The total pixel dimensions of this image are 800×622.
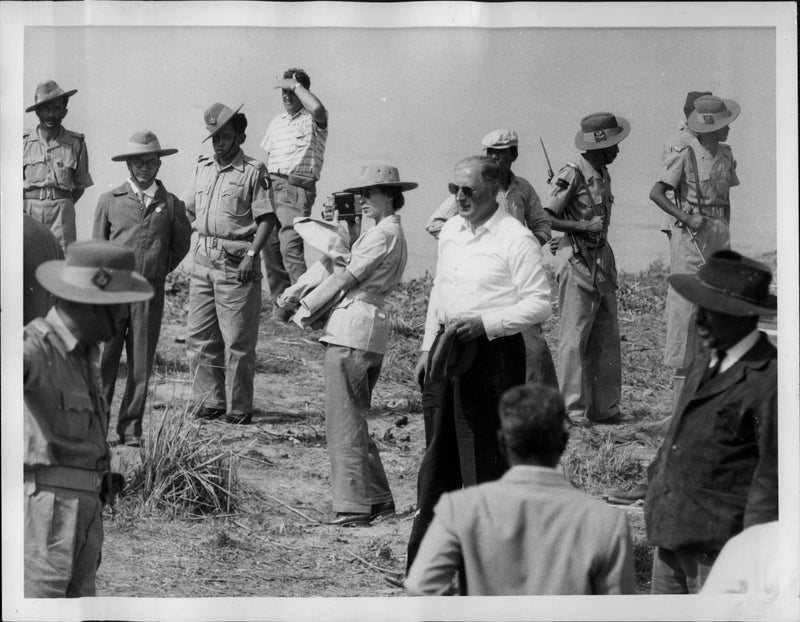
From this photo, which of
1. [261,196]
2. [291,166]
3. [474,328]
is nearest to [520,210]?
[474,328]

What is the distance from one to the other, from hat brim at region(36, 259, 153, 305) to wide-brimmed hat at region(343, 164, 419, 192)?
128 centimetres

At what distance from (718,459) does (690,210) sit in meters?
1.80

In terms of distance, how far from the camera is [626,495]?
5.73 metres

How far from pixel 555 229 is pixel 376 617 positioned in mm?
2215

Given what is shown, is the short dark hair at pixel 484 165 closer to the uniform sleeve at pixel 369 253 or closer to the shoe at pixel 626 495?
the uniform sleeve at pixel 369 253

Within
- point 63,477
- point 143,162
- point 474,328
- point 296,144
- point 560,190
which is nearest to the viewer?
point 63,477

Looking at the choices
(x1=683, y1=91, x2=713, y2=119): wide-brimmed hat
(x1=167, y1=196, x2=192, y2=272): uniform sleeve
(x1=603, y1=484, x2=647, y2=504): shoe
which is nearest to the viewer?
(x1=683, y1=91, x2=713, y2=119): wide-brimmed hat

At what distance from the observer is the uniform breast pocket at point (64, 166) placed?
5449 mm

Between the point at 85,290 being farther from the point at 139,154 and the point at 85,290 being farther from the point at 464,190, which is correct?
the point at 464,190

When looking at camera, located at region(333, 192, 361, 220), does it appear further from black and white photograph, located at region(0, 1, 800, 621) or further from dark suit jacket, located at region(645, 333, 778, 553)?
dark suit jacket, located at region(645, 333, 778, 553)

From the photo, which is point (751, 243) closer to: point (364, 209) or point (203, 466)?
point (364, 209)

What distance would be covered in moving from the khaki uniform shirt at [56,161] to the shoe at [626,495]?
9.36ft

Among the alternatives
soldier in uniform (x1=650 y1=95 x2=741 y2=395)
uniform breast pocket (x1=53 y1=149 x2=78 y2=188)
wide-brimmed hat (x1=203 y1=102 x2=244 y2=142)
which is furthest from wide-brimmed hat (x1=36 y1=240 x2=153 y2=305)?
soldier in uniform (x1=650 y1=95 x2=741 y2=395)

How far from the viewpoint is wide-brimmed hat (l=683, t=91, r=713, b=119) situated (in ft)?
18.4
